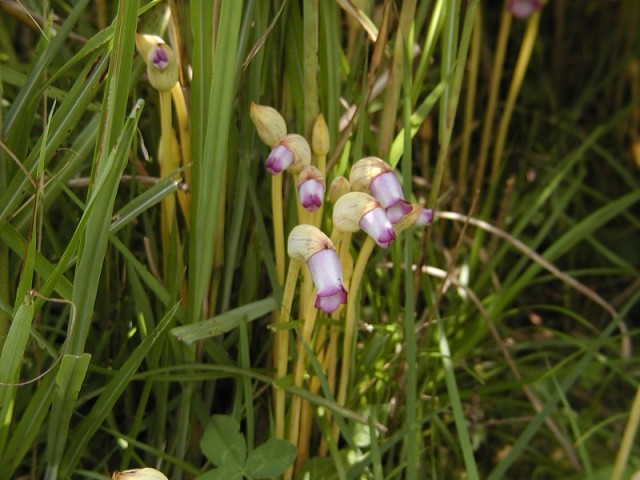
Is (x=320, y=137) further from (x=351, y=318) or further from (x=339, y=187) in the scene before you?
(x=351, y=318)

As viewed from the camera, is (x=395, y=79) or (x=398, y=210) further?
(x=395, y=79)

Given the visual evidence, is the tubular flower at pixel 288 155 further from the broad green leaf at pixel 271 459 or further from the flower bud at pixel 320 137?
the broad green leaf at pixel 271 459

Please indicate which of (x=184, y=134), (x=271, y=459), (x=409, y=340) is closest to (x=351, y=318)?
(x=409, y=340)

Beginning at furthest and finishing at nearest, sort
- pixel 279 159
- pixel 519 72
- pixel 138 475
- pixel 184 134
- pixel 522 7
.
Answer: pixel 519 72, pixel 522 7, pixel 184 134, pixel 279 159, pixel 138 475

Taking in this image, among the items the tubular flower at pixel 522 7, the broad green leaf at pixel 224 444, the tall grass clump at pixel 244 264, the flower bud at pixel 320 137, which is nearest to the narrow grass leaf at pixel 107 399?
the tall grass clump at pixel 244 264

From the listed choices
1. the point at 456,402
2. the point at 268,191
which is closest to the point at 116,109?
the point at 268,191

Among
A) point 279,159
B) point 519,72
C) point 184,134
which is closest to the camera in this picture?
point 279,159

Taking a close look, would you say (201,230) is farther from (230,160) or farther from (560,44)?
(560,44)

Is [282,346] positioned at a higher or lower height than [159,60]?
lower
